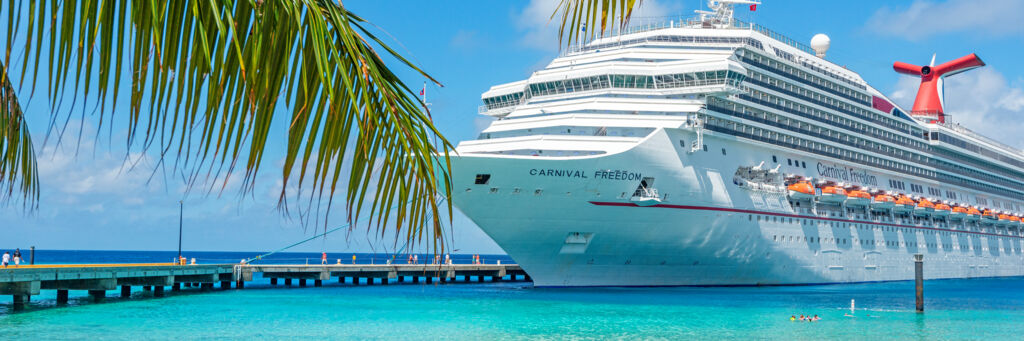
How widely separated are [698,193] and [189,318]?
800 inches

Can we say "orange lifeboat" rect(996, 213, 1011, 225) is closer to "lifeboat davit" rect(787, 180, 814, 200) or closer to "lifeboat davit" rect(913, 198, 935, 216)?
"lifeboat davit" rect(913, 198, 935, 216)

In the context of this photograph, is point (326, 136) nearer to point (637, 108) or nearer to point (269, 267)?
point (637, 108)

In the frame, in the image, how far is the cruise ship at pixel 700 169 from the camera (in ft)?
120

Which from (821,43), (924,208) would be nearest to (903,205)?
(924,208)

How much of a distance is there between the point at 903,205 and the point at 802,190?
10894 mm

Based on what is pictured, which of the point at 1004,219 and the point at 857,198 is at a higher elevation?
the point at 857,198

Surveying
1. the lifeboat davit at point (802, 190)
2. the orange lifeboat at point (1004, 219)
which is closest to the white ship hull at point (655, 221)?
the lifeboat davit at point (802, 190)

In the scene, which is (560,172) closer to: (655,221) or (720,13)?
(655,221)

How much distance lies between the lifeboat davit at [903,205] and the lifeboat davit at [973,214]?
30.1 ft

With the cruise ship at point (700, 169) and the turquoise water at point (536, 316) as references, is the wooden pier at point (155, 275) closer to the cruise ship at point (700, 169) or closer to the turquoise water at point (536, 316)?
the turquoise water at point (536, 316)

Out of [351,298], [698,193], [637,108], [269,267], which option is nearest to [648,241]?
[698,193]

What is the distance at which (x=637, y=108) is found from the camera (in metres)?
39.4

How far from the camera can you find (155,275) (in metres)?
42.1

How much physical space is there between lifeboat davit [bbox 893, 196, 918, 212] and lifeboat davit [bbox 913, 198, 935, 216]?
903mm
